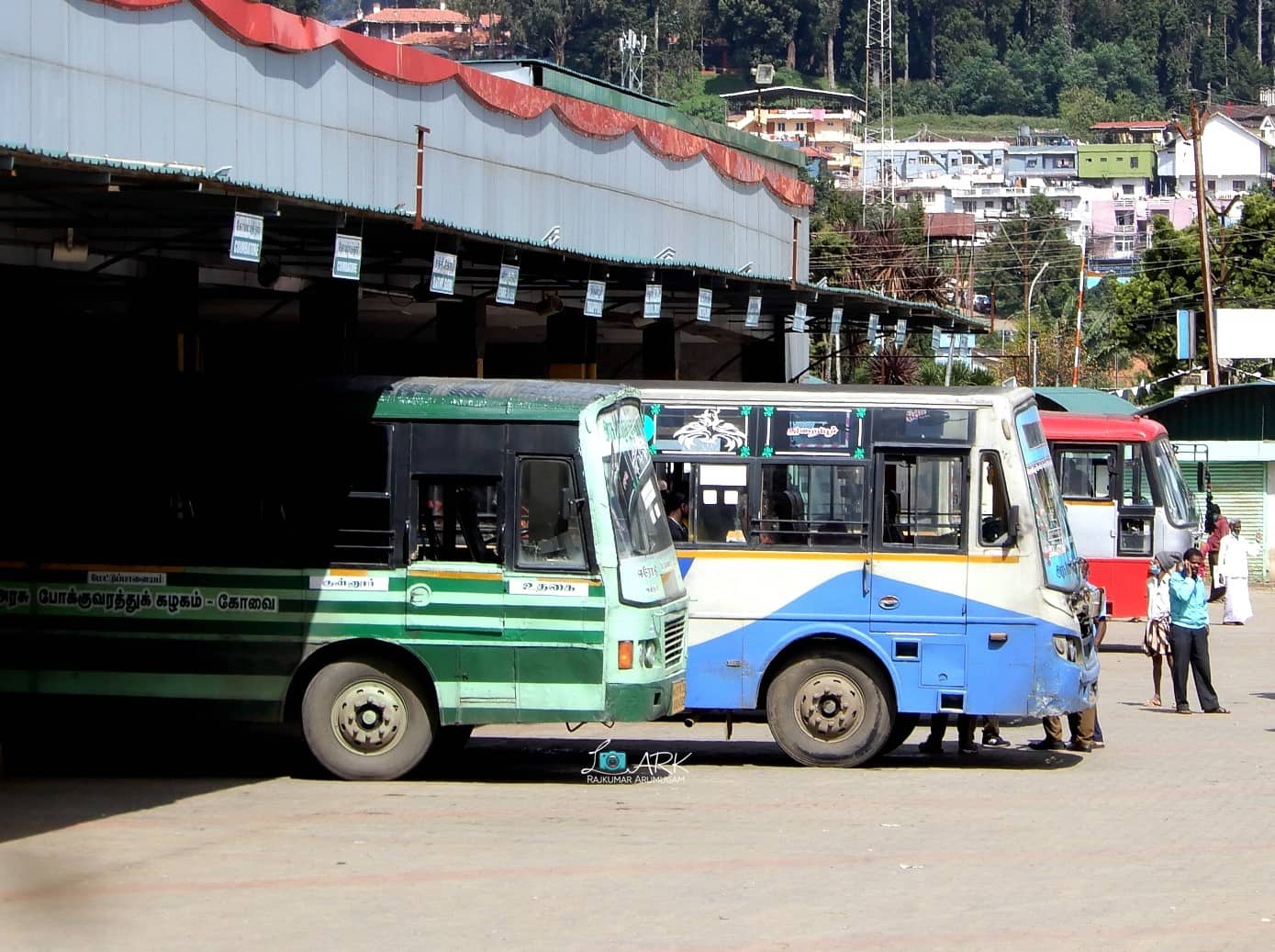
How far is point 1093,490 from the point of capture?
2655cm

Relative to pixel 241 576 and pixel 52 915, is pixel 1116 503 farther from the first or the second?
pixel 52 915

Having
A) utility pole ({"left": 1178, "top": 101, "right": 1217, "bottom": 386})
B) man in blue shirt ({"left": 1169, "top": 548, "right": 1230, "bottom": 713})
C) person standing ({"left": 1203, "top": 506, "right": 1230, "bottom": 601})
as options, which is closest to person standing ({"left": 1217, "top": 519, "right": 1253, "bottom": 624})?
person standing ({"left": 1203, "top": 506, "right": 1230, "bottom": 601})

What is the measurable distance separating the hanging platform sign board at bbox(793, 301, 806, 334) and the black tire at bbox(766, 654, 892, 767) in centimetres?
1161

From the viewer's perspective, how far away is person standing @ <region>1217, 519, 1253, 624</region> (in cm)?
2800

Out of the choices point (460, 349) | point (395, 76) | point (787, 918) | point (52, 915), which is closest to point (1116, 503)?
point (460, 349)

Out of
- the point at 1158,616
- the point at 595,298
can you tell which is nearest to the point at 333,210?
the point at 595,298

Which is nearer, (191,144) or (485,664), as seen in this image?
(485,664)

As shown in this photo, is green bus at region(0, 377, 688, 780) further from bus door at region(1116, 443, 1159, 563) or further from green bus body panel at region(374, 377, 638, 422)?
bus door at region(1116, 443, 1159, 563)

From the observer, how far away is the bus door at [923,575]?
14.3 m

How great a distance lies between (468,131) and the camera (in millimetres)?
26000

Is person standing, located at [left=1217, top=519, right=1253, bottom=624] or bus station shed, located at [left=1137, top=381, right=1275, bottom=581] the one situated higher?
bus station shed, located at [left=1137, top=381, right=1275, bottom=581]

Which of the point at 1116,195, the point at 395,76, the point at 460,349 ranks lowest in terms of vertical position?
the point at 460,349

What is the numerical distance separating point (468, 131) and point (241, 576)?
45.3 ft

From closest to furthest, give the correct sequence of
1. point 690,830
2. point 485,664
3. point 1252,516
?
1. point 690,830
2. point 485,664
3. point 1252,516
